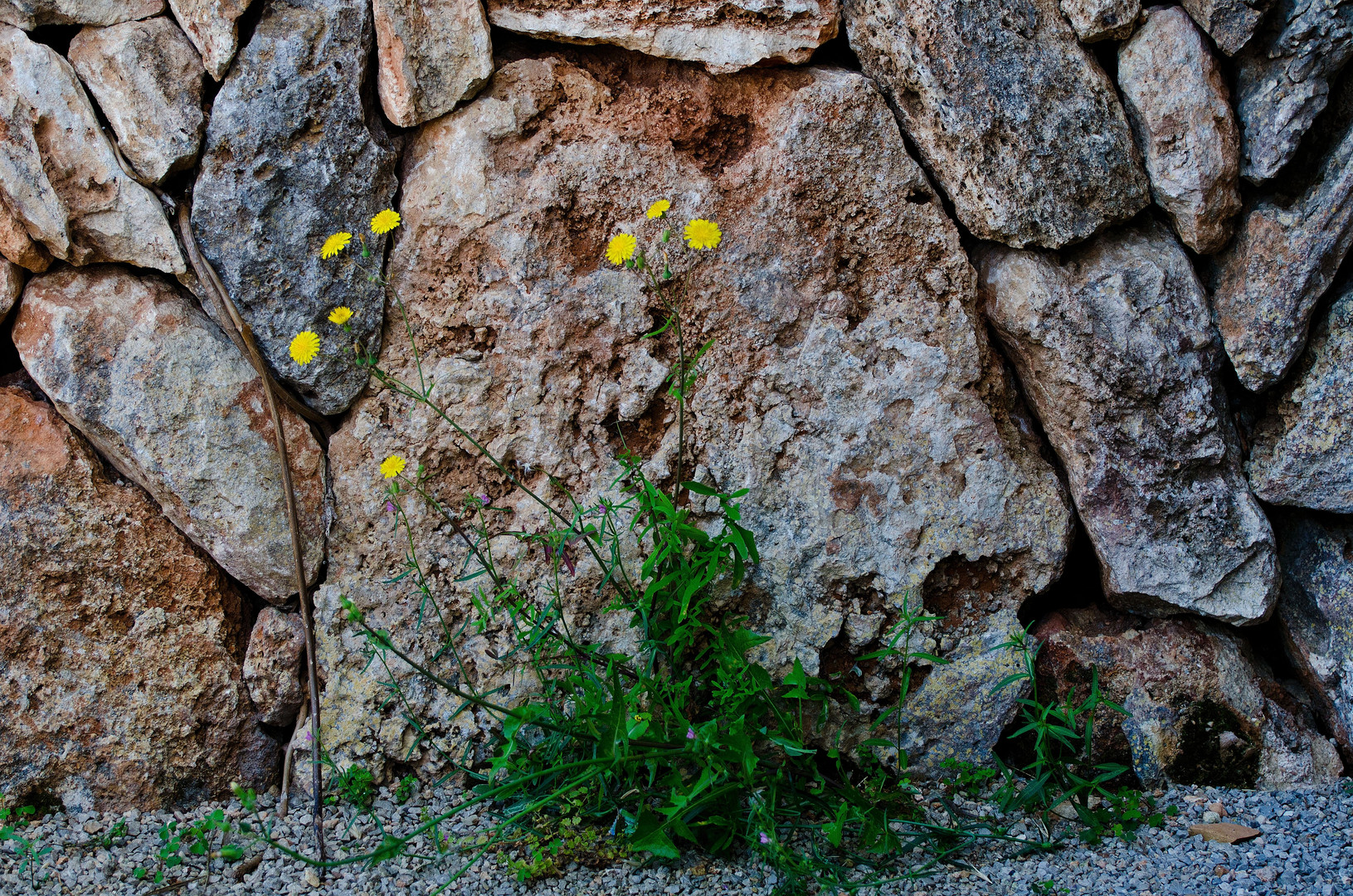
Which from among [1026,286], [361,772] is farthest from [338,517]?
[1026,286]

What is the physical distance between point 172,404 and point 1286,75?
322cm

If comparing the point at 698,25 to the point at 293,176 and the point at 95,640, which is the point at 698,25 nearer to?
the point at 293,176

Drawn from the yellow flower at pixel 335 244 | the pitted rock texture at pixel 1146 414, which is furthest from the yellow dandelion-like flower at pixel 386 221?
the pitted rock texture at pixel 1146 414

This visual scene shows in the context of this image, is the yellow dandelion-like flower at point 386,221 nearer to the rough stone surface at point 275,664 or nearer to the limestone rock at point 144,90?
the limestone rock at point 144,90

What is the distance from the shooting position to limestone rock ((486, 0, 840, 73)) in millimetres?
2588

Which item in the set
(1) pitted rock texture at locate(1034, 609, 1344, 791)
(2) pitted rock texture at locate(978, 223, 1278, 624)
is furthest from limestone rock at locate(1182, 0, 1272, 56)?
(1) pitted rock texture at locate(1034, 609, 1344, 791)

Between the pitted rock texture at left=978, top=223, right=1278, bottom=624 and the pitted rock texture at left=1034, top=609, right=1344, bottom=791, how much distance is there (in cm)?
16

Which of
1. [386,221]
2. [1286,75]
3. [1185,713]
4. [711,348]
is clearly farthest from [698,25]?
[1185,713]

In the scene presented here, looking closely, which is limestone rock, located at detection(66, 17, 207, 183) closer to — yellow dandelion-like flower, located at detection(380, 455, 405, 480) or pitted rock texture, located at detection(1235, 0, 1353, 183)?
yellow dandelion-like flower, located at detection(380, 455, 405, 480)

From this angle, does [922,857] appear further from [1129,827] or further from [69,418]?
[69,418]

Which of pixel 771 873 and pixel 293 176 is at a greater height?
pixel 293 176

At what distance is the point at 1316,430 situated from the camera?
8.55 ft

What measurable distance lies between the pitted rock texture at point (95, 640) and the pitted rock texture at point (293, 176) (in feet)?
2.13

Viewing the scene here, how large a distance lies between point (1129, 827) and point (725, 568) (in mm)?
1281
